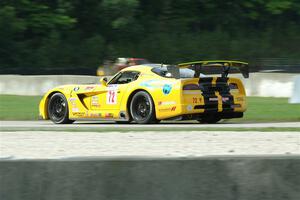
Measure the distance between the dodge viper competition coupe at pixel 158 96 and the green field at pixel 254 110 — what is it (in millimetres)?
1665

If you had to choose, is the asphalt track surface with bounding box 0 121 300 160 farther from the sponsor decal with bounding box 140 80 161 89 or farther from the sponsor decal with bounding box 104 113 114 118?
Answer: the sponsor decal with bounding box 104 113 114 118

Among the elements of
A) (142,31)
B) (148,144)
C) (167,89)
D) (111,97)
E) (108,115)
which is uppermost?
(142,31)

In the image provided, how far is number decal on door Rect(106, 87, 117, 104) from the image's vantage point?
14.4m

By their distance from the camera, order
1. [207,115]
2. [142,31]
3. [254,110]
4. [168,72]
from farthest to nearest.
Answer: [142,31], [254,110], [207,115], [168,72]

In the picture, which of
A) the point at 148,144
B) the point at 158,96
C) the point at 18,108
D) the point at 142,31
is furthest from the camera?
the point at 142,31

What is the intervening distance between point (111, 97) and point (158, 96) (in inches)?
52.8

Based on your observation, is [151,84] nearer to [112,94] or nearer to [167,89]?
[167,89]

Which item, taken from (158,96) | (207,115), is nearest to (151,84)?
(158,96)

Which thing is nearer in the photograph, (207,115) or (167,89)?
(167,89)

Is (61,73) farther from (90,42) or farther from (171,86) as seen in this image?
(90,42)

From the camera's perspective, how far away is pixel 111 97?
47.6ft

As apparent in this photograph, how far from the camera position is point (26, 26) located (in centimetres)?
4678

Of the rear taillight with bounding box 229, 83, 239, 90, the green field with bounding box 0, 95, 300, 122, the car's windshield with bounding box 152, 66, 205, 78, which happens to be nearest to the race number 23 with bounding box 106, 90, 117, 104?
the car's windshield with bounding box 152, 66, 205, 78

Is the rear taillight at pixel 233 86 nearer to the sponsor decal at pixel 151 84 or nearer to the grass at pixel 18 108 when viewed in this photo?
the sponsor decal at pixel 151 84
